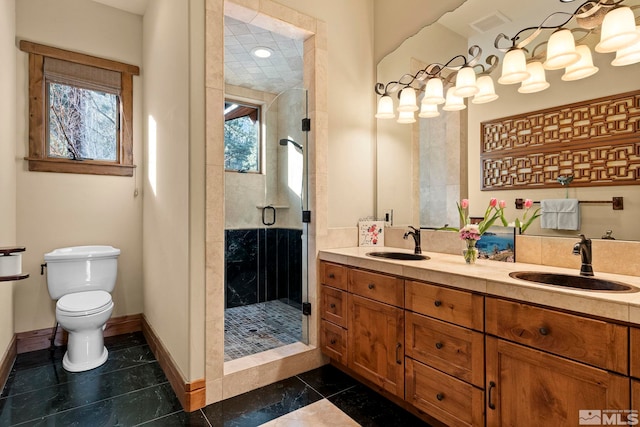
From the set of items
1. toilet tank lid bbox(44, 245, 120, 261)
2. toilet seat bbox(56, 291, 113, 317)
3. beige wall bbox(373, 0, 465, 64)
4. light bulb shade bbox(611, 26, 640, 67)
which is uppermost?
beige wall bbox(373, 0, 465, 64)

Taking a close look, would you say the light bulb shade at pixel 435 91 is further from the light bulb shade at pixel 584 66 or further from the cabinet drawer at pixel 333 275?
the cabinet drawer at pixel 333 275

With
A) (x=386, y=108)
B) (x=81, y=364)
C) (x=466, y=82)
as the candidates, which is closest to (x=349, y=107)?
(x=386, y=108)

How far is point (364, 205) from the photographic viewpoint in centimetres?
277

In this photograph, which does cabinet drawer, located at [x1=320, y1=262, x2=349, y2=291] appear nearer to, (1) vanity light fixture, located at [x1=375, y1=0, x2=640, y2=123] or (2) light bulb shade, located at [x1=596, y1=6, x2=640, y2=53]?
(1) vanity light fixture, located at [x1=375, y1=0, x2=640, y2=123]

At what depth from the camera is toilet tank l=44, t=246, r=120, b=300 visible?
103 inches

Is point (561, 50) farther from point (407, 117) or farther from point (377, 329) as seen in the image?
point (377, 329)

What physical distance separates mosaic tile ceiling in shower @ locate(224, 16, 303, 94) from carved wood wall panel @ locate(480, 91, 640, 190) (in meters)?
2.09

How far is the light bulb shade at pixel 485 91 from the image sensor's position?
1994 millimetres

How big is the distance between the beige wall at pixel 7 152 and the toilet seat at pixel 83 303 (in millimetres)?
342

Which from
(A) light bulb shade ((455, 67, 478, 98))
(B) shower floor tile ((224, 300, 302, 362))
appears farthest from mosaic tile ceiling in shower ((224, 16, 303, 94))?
(B) shower floor tile ((224, 300, 302, 362))

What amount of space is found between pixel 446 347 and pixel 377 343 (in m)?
Answer: 0.50

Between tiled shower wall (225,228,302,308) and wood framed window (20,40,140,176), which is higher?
wood framed window (20,40,140,176)

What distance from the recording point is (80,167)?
9.70 feet

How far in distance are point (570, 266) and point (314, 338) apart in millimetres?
1717
